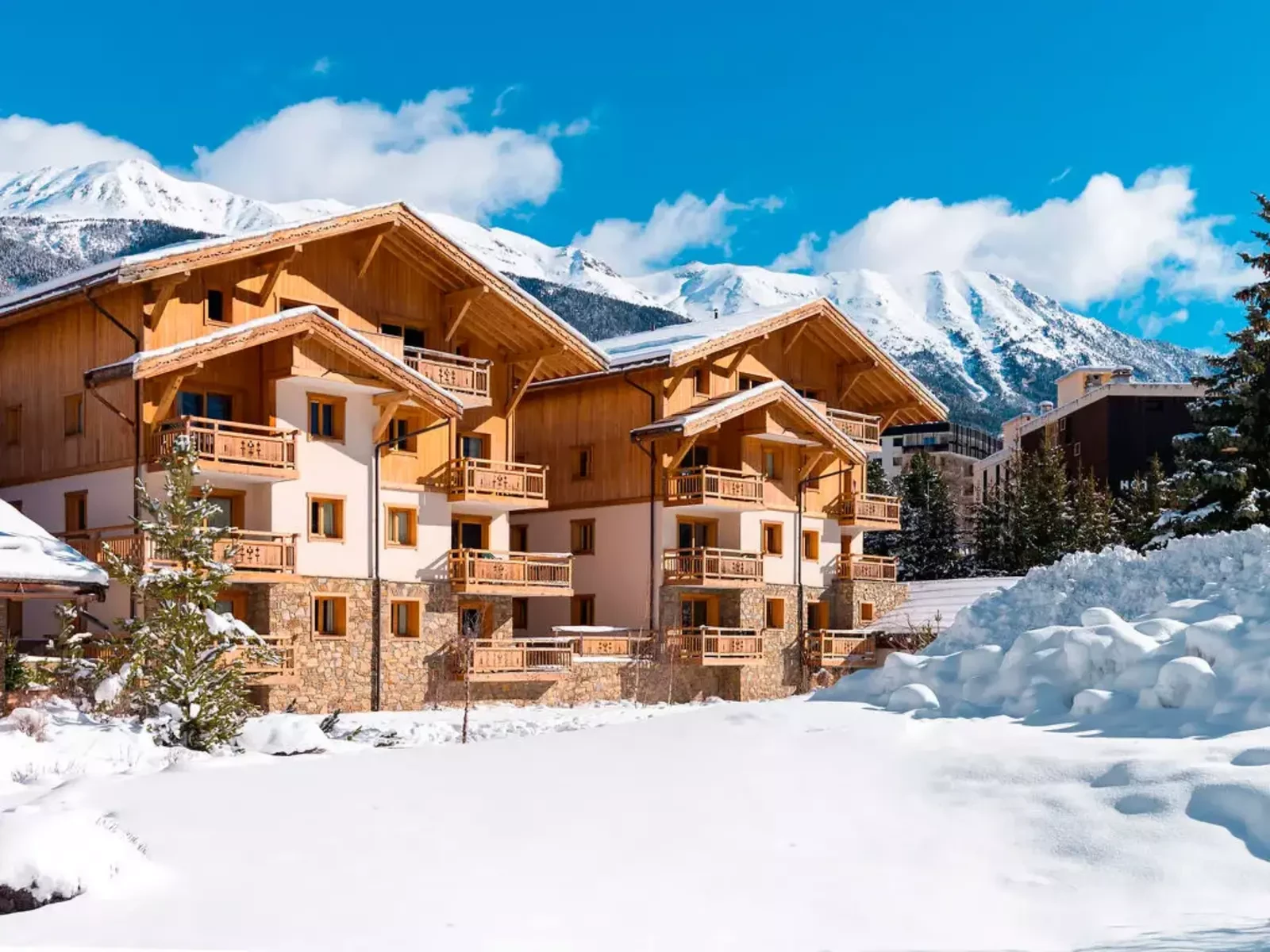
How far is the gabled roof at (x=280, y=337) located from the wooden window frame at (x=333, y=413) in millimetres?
1229

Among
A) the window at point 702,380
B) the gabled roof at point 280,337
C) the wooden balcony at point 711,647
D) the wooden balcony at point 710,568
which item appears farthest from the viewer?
the window at point 702,380

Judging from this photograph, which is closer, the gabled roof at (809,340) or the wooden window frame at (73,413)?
the wooden window frame at (73,413)

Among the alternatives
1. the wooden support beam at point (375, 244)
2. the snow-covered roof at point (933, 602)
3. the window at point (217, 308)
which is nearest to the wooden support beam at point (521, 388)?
the wooden support beam at point (375, 244)

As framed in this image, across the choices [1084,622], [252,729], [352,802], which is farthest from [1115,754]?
[252,729]

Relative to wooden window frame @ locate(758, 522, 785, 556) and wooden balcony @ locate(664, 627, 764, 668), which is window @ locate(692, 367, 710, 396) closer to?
wooden window frame @ locate(758, 522, 785, 556)

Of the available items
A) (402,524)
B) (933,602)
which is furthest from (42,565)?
(933,602)

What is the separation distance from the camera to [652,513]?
4431 centimetres

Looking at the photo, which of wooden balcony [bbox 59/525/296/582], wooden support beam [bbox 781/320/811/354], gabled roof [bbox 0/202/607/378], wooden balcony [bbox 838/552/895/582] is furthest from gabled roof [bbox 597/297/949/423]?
wooden balcony [bbox 59/525/296/582]

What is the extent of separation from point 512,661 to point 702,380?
11679 mm

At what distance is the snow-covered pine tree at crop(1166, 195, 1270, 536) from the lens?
34.4m

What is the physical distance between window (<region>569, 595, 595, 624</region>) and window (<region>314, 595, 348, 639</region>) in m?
10.5

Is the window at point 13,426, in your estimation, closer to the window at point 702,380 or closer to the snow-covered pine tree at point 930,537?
the window at point 702,380

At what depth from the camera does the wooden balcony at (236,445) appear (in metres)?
32.2

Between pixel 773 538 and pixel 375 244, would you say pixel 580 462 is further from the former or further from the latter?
pixel 375 244
